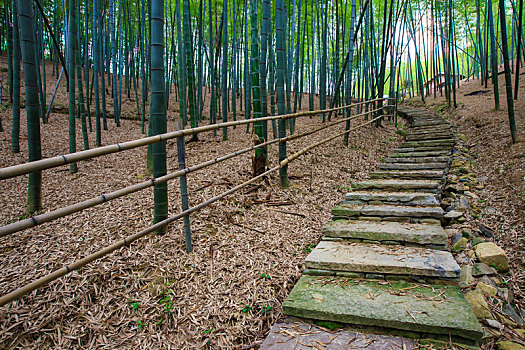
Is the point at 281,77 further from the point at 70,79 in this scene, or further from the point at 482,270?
the point at 70,79

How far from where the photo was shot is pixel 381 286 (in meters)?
1.60

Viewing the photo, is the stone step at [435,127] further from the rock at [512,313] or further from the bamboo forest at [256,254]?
the rock at [512,313]

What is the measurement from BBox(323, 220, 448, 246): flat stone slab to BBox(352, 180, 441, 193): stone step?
761 mm

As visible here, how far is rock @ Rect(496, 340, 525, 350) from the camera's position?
1.22 metres

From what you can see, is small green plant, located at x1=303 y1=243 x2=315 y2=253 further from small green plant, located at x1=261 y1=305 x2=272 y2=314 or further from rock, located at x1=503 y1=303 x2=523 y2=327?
rock, located at x1=503 y1=303 x2=523 y2=327

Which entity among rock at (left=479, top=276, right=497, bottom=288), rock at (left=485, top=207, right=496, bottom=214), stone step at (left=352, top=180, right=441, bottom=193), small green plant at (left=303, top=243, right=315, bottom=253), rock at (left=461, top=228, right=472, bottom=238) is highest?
stone step at (left=352, top=180, right=441, bottom=193)

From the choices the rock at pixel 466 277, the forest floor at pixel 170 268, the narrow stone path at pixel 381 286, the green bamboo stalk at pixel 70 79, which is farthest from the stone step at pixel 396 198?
the green bamboo stalk at pixel 70 79

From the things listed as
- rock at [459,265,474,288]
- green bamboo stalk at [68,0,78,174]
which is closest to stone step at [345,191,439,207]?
rock at [459,265,474,288]

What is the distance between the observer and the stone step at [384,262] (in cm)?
160

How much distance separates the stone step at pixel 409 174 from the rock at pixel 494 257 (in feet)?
4.52

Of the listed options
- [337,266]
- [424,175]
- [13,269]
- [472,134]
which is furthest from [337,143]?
[13,269]

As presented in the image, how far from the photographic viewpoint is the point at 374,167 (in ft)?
13.2

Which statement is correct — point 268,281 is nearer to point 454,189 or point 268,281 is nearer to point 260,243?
point 260,243

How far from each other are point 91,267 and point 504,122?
6.53 m
